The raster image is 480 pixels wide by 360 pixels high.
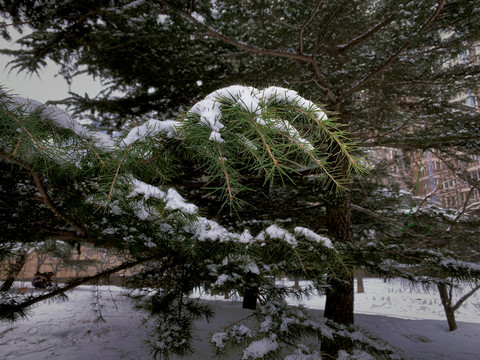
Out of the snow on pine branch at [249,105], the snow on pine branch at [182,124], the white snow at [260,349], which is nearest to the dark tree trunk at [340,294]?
the white snow at [260,349]

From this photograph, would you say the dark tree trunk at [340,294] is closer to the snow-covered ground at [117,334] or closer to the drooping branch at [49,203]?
the snow-covered ground at [117,334]

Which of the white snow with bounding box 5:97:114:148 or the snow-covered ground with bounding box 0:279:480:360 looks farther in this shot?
the snow-covered ground with bounding box 0:279:480:360

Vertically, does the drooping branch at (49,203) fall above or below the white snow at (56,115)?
below

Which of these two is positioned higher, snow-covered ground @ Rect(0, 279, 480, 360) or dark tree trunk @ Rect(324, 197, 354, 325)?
dark tree trunk @ Rect(324, 197, 354, 325)

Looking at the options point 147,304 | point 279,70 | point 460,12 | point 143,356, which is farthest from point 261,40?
point 143,356

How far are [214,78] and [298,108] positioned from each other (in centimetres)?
468

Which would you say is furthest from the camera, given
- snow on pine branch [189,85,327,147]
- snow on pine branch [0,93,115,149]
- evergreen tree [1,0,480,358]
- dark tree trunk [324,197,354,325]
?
dark tree trunk [324,197,354,325]

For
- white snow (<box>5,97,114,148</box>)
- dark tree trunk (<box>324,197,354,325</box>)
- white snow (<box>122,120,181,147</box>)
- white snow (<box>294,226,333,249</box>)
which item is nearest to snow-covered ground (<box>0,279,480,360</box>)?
dark tree trunk (<box>324,197,354,325</box>)

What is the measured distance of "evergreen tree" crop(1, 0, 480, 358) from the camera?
3.63 meters

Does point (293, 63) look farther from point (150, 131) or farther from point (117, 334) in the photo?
point (117, 334)

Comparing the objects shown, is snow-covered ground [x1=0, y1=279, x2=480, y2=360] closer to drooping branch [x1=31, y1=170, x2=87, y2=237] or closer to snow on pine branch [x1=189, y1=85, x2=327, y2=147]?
drooping branch [x1=31, y1=170, x2=87, y2=237]

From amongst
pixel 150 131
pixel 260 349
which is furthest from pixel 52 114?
pixel 260 349

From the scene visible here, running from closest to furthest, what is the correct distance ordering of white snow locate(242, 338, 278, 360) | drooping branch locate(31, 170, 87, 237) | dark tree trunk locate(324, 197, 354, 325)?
white snow locate(242, 338, 278, 360), drooping branch locate(31, 170, 87, 237), dark tree trunk locate(324, 197, 354, 325)

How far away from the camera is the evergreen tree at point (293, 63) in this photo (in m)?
3.63
